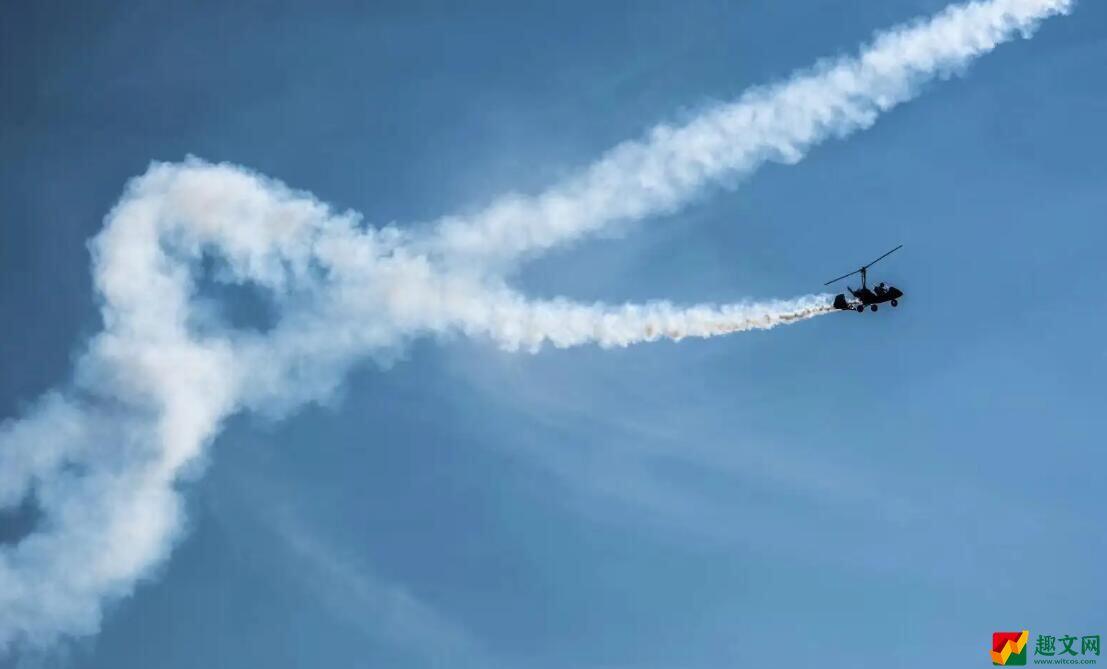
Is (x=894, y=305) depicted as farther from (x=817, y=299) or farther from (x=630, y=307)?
(x=630, y=307)

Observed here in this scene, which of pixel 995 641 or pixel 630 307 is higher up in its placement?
pixel 630 307

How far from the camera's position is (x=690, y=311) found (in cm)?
12612

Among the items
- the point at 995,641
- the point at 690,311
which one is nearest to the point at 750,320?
the point at 690,311

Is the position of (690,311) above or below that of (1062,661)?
above

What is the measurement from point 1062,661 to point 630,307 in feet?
106

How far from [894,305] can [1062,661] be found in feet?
74.4

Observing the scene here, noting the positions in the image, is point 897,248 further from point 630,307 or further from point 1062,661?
point 1062,661

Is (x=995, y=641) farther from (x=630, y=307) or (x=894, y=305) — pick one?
(x=630, y=307)

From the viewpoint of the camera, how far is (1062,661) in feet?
409

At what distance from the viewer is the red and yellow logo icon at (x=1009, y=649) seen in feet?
411

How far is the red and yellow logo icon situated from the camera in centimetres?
12525

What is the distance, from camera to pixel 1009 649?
12569cm

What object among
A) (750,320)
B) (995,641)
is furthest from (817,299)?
(995,641)

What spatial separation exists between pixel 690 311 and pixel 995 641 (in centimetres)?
2618
